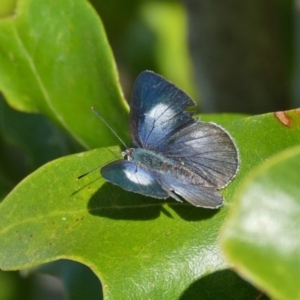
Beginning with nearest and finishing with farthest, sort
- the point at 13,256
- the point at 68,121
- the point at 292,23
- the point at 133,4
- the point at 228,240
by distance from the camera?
1. the point at 228,240
2. the point at 13,256
3. the point at 68,121
4. the point at 292,23
5. the point at 133,4

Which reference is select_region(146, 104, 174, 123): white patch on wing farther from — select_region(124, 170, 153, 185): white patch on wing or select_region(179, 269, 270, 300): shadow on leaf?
select_region(179, 269, 270, 300): shadow on leaf

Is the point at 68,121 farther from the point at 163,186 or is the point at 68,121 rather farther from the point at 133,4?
the point at 133,4

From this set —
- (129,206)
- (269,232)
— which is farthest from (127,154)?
(269,232)

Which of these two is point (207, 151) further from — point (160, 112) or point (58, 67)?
point (58, 67)

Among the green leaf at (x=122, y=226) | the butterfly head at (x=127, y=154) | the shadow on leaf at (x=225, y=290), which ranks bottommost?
the shadow on leaf at (x=225, y=290)

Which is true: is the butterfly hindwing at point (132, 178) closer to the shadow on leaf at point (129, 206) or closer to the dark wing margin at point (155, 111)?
the shadow on leaf at point (129, 206)

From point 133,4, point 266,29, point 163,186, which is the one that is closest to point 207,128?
point 163,186

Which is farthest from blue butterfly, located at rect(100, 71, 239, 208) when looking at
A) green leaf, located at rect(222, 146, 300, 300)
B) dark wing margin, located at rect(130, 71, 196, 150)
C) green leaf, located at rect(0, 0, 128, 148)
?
green leaf, located at rect(222, 146, 300, 300)

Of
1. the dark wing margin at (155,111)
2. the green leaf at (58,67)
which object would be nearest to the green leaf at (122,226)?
the dark wing margin at (155,111)
